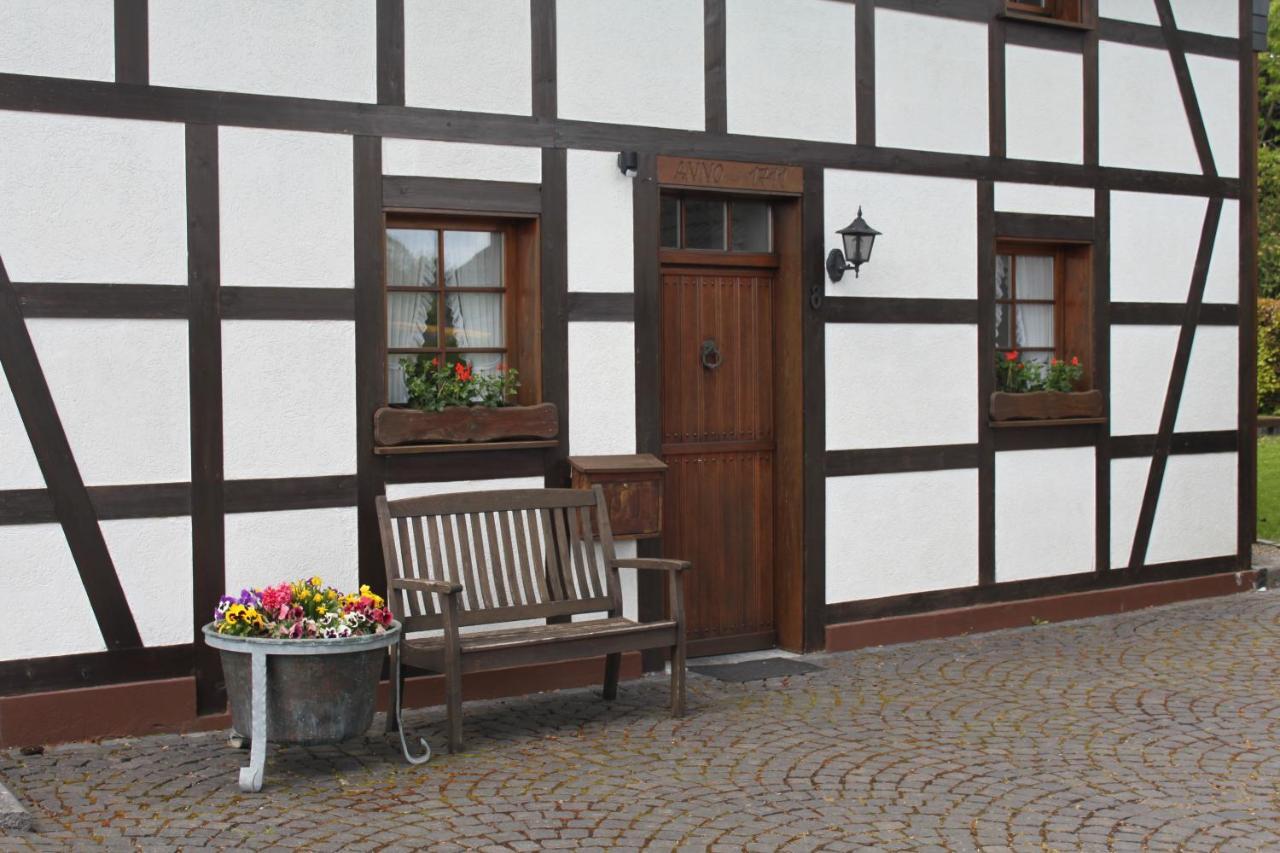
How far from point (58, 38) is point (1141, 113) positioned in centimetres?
696

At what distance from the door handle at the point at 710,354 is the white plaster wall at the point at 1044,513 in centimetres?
210

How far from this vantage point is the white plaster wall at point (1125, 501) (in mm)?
10055

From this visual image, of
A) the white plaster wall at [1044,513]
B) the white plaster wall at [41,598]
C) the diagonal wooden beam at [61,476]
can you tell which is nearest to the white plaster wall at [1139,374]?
the white plaster wall at [1044,513]

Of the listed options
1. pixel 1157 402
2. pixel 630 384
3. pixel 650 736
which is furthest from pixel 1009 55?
pixel 650 736

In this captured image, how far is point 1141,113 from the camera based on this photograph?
10.2 meters

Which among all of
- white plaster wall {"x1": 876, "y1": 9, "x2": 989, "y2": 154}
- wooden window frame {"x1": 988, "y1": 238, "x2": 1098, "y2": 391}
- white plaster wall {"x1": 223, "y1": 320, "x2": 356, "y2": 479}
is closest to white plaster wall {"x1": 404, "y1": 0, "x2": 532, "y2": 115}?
white plaster wall {"x1": 223, "y1": 320, "x2": 356, "y2": 479}

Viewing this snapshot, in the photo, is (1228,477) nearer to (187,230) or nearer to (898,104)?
(898,104)

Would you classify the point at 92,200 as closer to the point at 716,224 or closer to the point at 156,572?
the point at 156,572

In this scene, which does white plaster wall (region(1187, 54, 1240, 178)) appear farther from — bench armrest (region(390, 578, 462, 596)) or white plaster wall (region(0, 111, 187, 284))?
white plaster wall (region(0, 111, 187, 284))

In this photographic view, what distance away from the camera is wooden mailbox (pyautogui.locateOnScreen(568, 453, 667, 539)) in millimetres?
7637

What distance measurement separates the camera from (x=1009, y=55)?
945 cm

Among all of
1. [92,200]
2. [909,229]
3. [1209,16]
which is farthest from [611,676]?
[1209,16]

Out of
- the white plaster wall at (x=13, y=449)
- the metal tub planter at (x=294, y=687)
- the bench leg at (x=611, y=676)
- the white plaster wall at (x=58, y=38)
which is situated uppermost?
the white plaster wall at (x=58, y=38)

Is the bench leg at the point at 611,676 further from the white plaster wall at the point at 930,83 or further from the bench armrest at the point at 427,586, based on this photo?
the white plaster wall at the point at 930,83
